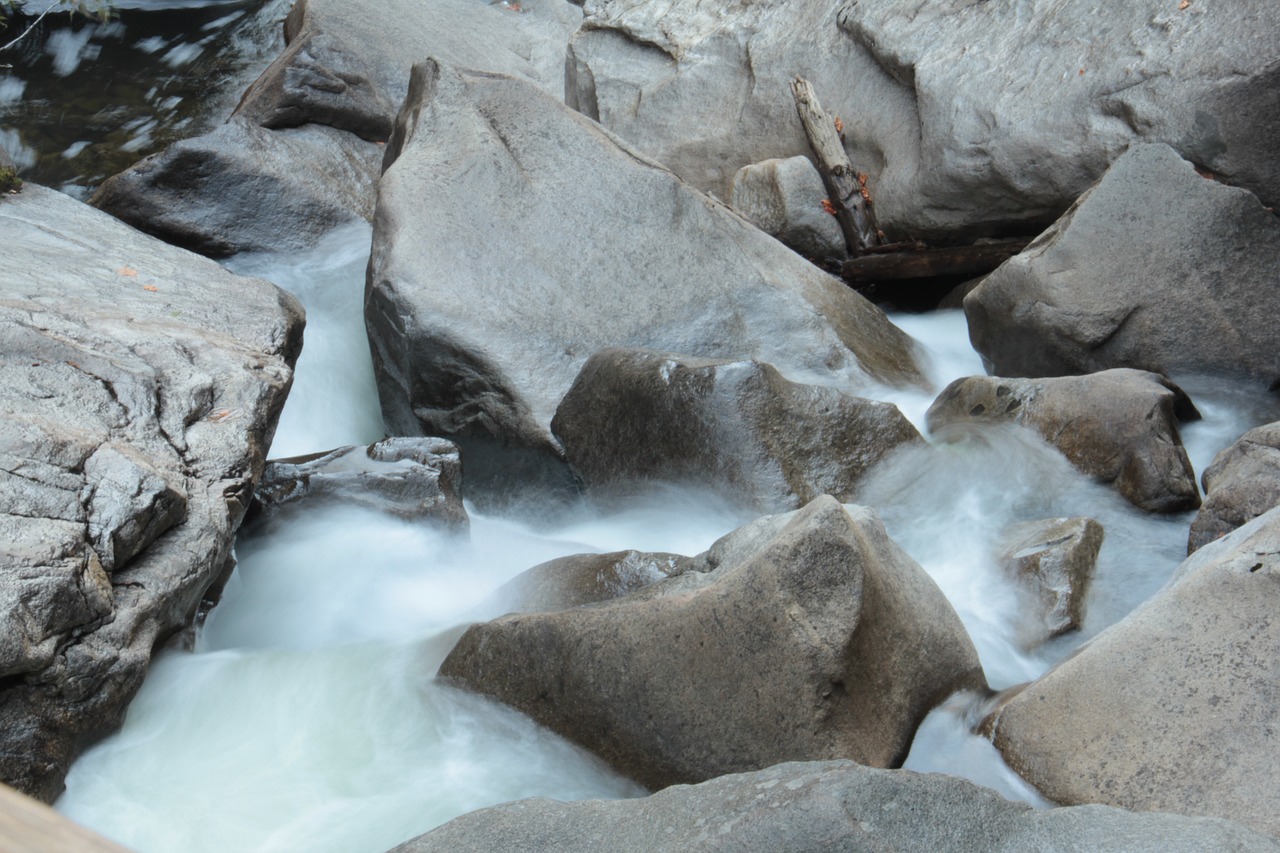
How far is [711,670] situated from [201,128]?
940 cm

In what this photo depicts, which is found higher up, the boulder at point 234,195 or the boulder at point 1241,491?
the boulder at point 1241,491

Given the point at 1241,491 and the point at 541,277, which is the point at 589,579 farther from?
the point at 1241,491

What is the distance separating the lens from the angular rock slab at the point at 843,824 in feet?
7.51

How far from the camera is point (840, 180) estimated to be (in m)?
8.63

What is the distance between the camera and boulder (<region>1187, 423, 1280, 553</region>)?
4.45 m

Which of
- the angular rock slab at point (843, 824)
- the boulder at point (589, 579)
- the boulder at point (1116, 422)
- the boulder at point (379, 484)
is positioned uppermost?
the angular rock slab at point (843, 824)

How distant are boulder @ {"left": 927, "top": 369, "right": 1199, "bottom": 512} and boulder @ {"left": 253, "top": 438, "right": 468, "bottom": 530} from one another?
2743 millimetres

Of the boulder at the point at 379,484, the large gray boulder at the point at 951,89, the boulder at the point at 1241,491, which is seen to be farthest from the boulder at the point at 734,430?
the large gray boulder at the point at 951,89

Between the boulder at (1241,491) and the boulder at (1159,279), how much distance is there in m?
1.42

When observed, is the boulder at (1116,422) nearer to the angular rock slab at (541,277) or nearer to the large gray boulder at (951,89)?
the angular rock slab at (541,277)

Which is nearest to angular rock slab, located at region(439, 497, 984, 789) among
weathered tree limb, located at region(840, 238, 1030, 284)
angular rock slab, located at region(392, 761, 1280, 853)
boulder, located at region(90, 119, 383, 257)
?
angular rock slab, located at region(392, 761, 1280, 853)

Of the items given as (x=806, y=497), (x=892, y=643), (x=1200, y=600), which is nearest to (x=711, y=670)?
(x=892, y=643)

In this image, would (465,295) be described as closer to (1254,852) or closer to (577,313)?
(577,313)

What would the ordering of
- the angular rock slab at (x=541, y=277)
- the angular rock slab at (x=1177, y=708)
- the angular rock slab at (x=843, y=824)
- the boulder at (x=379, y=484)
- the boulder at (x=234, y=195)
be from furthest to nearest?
the boulder at (x=234, y=195) → the angular rock slab at (x=541, y=277) → the boulder at (x=379, y=484) → the angular rock slab at (x=1177, y=708) → the angular rock slab at (x=843, y=824)
